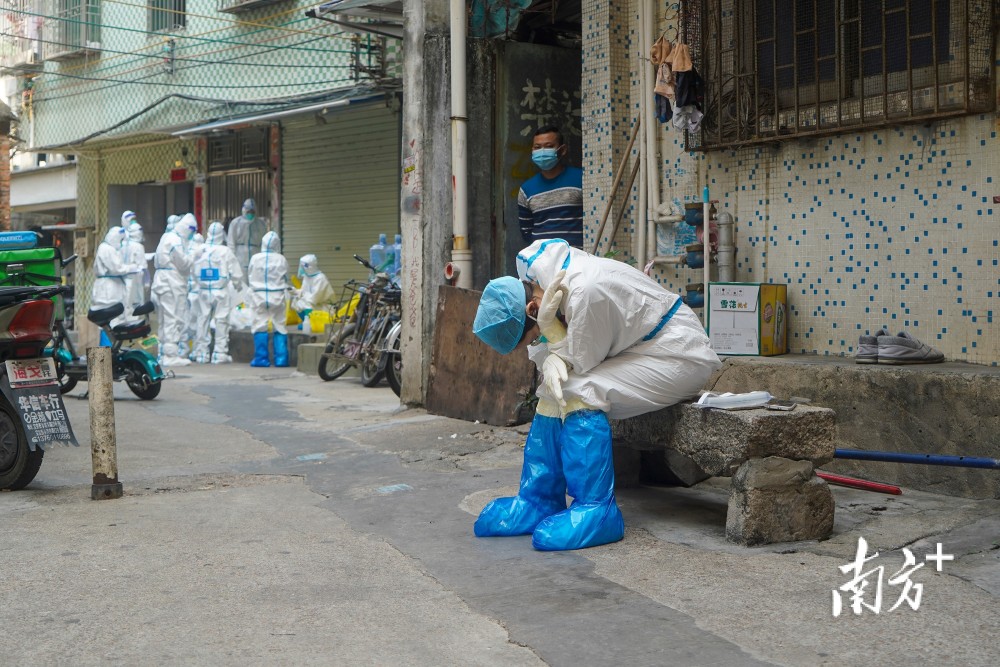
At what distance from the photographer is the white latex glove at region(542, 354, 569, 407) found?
4.73 m

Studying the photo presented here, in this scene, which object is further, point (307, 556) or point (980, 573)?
point (307, 556)

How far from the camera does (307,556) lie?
466 cm

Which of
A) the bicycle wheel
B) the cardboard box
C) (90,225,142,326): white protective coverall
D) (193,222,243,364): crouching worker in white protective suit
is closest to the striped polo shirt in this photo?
the cardboard box

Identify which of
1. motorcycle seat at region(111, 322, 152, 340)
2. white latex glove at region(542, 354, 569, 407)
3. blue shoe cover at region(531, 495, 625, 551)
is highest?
motorcycle seat at region(111, 322, 152, 340)

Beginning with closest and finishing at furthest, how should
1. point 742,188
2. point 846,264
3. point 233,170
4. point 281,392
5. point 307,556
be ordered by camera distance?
point 307,556
point 846,264
point 742,188
point 281,392
point 233,170

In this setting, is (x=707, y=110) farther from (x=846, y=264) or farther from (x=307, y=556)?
(x=307, y=556)

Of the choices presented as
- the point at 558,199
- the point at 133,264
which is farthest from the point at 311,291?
the point at 558,199

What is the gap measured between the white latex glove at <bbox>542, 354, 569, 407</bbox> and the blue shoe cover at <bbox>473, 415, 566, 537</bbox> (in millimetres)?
209

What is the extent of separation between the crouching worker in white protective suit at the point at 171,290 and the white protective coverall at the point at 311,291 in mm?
1916

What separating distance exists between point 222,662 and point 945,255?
4.54m

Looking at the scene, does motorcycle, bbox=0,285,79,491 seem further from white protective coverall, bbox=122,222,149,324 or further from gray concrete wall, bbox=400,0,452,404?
white protective coverall, bbox=122,222,149,324

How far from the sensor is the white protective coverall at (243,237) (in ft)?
61.0

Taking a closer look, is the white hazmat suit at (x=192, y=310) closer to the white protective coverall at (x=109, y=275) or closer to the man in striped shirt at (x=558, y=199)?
the white protective coverall at (x=109, y=275)

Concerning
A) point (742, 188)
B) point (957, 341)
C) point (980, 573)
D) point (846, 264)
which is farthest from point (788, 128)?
point (980, 573)
